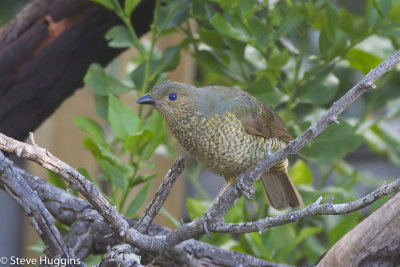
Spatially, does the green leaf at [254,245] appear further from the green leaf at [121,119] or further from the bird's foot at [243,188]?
the green leaf at [121,119]

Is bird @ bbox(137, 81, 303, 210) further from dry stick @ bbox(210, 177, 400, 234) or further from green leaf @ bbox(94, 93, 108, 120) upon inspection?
dry stick @ bbox(210, 177, 400, 234)

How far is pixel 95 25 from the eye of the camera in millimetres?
2514

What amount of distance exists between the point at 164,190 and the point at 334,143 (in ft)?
2.62

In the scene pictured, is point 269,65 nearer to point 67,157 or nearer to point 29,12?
point 29,12

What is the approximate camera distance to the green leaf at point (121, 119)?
213cm

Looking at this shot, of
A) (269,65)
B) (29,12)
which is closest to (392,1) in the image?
(269,65)

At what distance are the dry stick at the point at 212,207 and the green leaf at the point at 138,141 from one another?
367 millimetres

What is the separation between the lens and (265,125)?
2246mm

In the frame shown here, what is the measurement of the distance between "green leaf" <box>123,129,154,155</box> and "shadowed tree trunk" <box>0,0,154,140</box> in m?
0.56

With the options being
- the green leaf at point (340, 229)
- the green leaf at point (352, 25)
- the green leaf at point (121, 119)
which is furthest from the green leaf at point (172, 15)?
the green leaf at point (340, 229)

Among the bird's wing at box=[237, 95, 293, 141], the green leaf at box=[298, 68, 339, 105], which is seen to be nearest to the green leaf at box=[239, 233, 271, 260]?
the bird's wing at box=[237, 95, 293, 141]

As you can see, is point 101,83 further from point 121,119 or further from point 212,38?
point 212,38

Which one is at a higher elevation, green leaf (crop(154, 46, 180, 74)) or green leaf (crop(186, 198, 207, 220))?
green leaf (crop(154, 46, 180, 74))

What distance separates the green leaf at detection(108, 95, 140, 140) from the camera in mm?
2131
